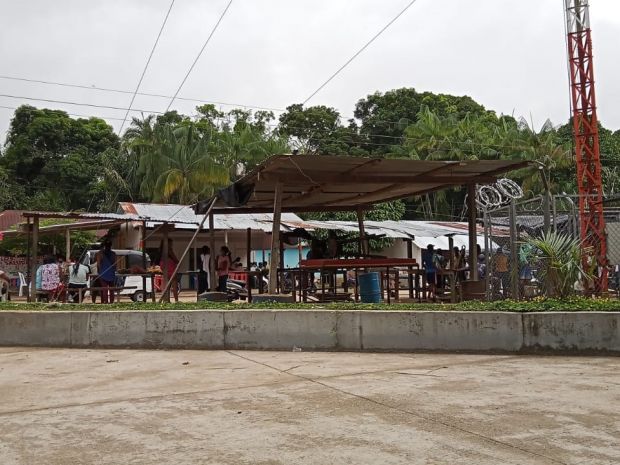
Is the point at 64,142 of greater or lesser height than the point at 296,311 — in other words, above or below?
above

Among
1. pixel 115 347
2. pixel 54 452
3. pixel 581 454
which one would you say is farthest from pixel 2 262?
pixel 581 454

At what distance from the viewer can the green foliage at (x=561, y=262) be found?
8.92 m

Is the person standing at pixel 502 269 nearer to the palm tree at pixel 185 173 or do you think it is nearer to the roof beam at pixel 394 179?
the roof beam at pixel 394 179

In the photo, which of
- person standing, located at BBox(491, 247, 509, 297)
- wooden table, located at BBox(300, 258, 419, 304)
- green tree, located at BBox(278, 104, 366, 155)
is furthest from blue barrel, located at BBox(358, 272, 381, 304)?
green tree, located at BBox(278, 104, 366, 155)

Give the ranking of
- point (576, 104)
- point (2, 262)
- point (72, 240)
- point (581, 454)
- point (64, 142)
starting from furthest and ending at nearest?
point (64, 142) → point (72, 240) → point (2, 262) → point (576, 104) → point (581, 454)

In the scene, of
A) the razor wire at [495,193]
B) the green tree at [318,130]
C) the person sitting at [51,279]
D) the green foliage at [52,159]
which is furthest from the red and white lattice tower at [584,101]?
the green foliage at [52,159]

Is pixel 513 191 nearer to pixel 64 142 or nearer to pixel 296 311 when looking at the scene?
pixel 296 311

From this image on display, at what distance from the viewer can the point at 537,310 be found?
841 cm

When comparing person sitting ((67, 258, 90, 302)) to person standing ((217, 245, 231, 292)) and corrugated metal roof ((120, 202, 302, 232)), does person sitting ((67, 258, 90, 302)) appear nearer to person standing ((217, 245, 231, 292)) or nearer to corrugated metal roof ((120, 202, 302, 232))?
person standing ((217, 245, 231, 292))

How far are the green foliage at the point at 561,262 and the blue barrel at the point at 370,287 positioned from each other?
3.46m

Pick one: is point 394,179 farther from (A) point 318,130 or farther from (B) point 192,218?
(A) point 318,130

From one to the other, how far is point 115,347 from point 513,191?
500 inches

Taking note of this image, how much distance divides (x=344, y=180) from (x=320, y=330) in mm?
3964

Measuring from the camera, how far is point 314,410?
17.2 feet
